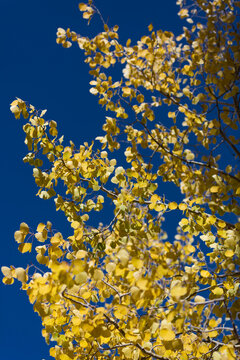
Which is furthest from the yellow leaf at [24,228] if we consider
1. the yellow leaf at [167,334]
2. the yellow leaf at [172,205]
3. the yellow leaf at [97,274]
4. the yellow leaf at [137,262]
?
the yellow leaf at [172,205]

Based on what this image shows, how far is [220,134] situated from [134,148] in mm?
867

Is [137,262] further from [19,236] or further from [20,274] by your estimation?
[19,236]

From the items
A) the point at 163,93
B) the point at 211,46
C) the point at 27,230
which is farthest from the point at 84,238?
the point at 211,46

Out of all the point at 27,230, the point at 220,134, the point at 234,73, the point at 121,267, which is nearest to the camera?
the point at 121,267

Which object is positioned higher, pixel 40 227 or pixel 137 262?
pixel 40 227

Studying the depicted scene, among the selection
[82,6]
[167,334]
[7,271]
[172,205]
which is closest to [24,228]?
[7,271]

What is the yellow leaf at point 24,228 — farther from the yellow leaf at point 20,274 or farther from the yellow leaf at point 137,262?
the yellow leaf at point 137,262

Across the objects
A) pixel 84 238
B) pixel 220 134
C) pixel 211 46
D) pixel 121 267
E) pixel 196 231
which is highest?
pixel 211 46

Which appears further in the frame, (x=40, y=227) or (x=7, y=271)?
(x=40, y=227)

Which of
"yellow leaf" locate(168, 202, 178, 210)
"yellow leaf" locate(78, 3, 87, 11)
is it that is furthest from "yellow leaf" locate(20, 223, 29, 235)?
"yellow leaf" locate(78, 3, 87, 11)

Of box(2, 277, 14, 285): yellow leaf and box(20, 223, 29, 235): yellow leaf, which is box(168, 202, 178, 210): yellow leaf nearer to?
box(20, 223, 29, 235): yellow leaf

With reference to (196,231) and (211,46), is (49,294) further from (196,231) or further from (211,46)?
(211,46)

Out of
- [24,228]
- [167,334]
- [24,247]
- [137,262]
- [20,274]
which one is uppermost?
[24,228]

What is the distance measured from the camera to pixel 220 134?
2795 mm
